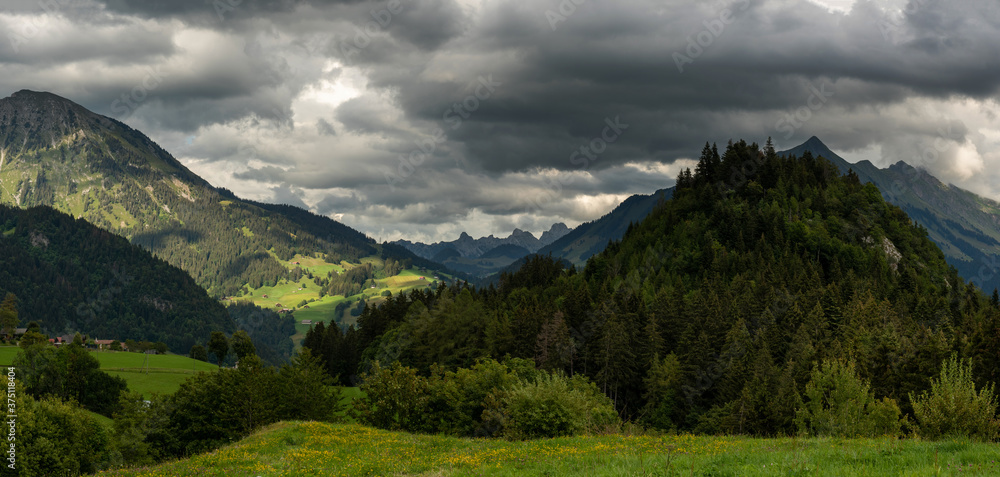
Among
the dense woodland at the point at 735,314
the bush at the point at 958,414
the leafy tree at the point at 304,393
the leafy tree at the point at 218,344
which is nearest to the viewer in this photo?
the bush at the point at 958,414

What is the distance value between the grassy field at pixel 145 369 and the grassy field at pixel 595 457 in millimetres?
113866

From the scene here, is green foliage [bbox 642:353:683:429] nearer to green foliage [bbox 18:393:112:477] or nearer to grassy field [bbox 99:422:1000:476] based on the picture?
grassy field [bbox 99:422:1000:476]

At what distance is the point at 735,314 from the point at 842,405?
188ft

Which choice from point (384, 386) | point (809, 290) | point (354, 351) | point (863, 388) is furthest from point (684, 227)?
point (384, 386)

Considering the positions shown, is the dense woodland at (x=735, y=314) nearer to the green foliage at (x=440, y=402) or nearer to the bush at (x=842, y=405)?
the bush at (x=842, y=405)

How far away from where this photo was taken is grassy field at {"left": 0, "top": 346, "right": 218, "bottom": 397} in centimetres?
14224

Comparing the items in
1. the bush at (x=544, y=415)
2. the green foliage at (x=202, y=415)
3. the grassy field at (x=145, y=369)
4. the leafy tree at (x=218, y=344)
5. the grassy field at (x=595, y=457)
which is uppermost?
the grassy field at (x=595, y=457)

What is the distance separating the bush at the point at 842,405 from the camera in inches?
2052

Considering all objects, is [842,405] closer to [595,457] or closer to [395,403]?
[395,403]

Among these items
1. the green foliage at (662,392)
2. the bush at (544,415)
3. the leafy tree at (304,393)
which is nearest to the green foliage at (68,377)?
the leafy tree at (304,393)

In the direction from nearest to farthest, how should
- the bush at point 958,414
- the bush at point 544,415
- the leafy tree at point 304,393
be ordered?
the bush at point 958,414
the bush at point 544,415
the leafy tree at point 304,393

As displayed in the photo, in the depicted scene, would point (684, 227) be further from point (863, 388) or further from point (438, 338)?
point (863, 388)

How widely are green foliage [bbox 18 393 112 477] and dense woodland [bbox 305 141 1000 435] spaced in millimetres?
42764

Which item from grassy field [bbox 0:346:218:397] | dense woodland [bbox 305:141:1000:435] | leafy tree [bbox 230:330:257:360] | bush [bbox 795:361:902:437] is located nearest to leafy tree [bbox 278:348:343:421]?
dense woodland [bbox 305:141:1000:435]
